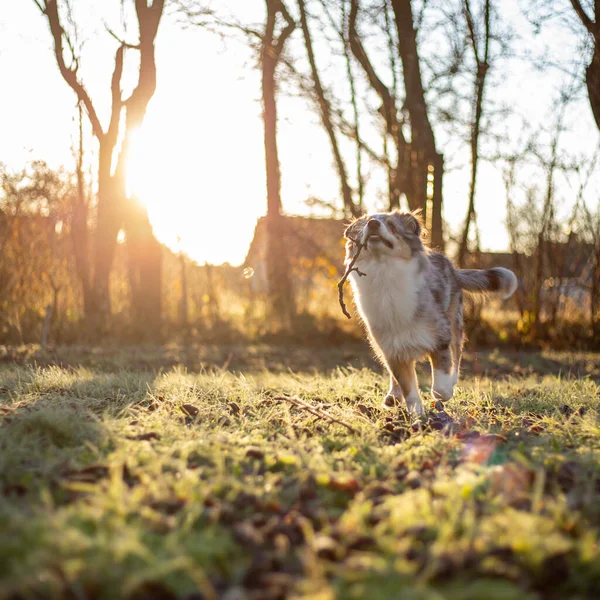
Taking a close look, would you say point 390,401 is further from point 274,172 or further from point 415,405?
point 274,172

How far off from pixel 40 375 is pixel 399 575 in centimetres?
464

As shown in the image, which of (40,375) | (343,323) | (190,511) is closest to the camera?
(190,511)

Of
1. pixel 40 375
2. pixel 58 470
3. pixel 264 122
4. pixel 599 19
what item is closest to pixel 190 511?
pixel 58 470

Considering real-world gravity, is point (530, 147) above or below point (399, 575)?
above

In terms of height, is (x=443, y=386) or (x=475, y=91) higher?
(x=475, y=91)

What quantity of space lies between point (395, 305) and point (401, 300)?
2.3 inches

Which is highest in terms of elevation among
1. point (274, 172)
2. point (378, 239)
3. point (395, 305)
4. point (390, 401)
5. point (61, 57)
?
point (61, 57)

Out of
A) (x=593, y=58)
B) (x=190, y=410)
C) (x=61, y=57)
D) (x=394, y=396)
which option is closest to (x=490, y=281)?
(x=394, y=396)

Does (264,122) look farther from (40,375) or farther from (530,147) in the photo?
(40,375)

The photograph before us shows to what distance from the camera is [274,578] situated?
1924mm

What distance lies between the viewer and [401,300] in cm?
472

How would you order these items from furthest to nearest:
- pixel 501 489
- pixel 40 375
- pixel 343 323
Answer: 1. pixel 343 323
2. pixel 40 375
3. pixel 501 489

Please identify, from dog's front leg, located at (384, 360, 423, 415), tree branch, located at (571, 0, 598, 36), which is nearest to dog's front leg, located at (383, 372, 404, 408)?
dog's front leg, located at (384, 360, 423, 415)

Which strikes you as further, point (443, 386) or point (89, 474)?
point (443, 386)
